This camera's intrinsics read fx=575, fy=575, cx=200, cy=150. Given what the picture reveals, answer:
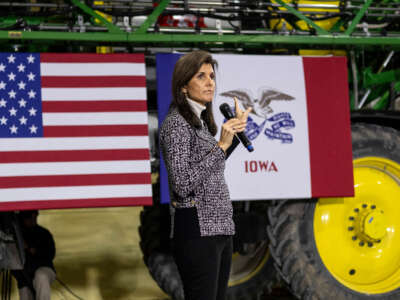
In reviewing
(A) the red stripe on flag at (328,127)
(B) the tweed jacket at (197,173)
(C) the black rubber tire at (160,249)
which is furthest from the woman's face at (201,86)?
(C) the black rubber tire at (160,249)

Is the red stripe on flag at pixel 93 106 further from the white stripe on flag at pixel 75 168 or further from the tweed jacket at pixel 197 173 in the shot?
the tweed jacket at pixel 197 173

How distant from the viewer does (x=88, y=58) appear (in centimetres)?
403

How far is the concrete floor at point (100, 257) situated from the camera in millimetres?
6016

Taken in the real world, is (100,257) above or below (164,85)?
below

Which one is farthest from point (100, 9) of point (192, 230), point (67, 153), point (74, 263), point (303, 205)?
point (74, 263)

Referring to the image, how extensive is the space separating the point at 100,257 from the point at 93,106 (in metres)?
3.54

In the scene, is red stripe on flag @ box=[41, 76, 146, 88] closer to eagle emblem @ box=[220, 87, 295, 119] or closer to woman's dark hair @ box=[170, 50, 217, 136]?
eagle emblem @ box=[220, 87, 295, 119]

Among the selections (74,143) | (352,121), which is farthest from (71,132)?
(352,121)

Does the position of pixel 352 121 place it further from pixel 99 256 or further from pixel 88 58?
pixel 99 256

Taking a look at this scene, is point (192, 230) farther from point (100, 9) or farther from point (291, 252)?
point (100, 9)

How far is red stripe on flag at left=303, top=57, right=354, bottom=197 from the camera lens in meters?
4.27

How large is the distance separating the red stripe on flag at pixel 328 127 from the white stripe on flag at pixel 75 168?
50.4 inches

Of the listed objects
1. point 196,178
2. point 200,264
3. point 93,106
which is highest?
point 93,106

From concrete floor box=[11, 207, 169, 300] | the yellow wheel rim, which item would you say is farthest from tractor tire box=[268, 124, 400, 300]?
concrete floor box=[11, 207, 169, 300]
